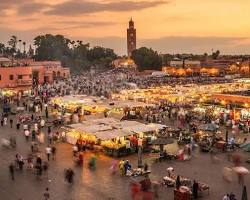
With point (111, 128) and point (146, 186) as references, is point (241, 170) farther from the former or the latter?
point (111, 128)

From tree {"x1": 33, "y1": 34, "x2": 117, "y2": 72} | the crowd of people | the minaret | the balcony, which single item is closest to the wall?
the balcony

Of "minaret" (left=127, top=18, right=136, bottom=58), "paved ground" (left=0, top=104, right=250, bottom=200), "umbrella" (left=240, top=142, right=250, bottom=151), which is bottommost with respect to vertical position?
"paved ground" (left=0, top=104, right=250, bottom=200)

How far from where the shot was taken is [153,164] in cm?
1842

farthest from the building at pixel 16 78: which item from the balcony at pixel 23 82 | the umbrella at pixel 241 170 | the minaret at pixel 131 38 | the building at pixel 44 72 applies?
the minaret at pixel 131 38

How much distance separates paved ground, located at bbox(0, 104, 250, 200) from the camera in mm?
14539

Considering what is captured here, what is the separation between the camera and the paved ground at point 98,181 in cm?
1454

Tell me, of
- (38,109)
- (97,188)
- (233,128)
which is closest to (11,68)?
(38,109)

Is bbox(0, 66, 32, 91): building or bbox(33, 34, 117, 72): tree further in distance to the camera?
bbox(33, 34, 117, 72): tree

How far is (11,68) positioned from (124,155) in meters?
31.2

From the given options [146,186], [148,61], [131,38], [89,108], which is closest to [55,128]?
[89,108]

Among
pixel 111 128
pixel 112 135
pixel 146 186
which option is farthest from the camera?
pixel 111 128

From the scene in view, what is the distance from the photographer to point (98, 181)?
52.7 ft

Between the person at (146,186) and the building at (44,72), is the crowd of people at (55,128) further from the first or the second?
the building at (44,72)

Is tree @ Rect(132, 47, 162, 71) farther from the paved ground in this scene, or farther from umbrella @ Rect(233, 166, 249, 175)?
umbrella @ Rect(233, 166, 249, 175)
